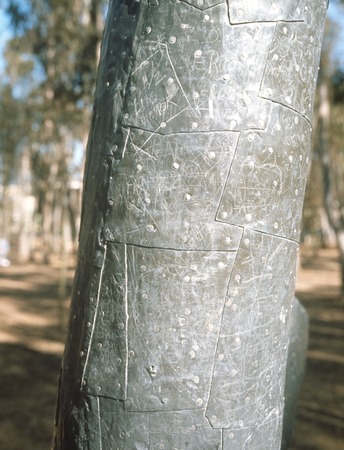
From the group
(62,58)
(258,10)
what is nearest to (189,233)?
(258,10)

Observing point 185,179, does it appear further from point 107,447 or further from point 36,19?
point 36,19

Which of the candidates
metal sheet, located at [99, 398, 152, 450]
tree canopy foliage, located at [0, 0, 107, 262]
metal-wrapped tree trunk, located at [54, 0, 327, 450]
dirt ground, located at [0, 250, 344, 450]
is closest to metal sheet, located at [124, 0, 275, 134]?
metal-wrapped tree trunk, located at [54, 0, 327, 450]

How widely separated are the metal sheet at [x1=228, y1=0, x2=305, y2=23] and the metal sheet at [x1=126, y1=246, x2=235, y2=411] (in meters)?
0.61

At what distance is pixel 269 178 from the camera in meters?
1.62

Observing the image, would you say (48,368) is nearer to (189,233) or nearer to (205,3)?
(189,233)

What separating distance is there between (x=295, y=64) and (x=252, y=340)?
741 mm

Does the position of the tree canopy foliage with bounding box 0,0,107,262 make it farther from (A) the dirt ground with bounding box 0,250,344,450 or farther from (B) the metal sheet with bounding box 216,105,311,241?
(B) the metal sheet with bounding box 216,105,311,241

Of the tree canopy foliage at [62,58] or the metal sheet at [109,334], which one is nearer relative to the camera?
the metal sheet at [109,334]

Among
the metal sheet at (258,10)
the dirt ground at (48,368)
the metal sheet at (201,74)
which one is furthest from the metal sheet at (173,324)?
the dirt ground at (48,368)

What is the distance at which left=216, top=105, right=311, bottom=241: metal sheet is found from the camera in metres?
1.58

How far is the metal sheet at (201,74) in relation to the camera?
157 cm

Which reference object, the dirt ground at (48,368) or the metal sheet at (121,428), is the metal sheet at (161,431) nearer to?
the metal sheet at (121,428)

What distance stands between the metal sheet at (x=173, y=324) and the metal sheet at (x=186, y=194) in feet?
0.12

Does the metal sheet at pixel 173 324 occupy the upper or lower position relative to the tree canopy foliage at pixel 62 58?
lower
